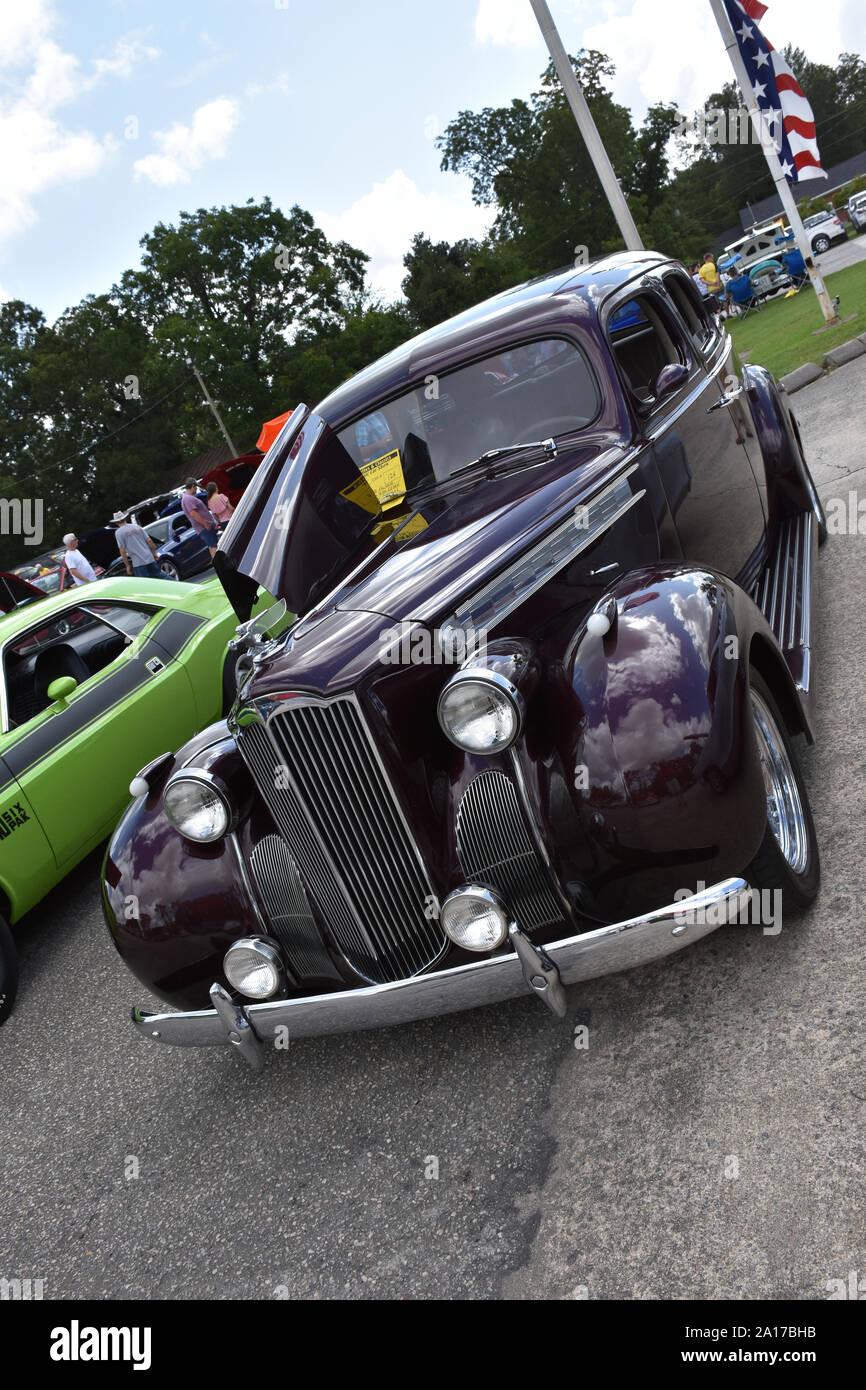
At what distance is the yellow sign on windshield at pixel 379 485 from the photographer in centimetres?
419

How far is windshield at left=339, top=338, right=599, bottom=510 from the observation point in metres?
4.06

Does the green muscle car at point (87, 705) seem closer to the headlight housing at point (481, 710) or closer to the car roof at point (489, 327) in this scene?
the car roof at point (489, 327)

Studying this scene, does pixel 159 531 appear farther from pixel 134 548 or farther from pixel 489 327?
pixel 489 327

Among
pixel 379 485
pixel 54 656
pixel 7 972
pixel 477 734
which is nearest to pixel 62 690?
pixel 54 656

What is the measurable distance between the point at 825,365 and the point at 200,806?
10.6 metres

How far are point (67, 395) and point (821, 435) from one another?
54955 mm

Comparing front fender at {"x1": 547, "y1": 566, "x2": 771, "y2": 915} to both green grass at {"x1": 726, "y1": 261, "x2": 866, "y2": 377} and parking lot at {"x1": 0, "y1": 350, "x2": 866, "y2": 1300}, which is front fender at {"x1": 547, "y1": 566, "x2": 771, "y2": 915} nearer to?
parking lot at {"x1": 0, "y1": 350, "x2": 866, "y2": 1300}

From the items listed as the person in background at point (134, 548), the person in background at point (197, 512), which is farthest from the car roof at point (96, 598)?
the person in background at point (197, 512)

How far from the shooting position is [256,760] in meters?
3.13

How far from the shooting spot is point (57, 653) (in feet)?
20.1

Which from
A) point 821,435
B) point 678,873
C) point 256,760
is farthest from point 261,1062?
point 821,435

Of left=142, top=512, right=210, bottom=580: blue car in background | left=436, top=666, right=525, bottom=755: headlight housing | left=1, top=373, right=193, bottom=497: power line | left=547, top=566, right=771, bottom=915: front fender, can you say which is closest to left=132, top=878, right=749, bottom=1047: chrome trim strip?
Answer: left=547, top=566, right=771, bottom=915: front fender

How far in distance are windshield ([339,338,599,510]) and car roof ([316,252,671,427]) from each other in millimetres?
74

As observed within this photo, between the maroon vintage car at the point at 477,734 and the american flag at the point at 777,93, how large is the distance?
30.9 ft
